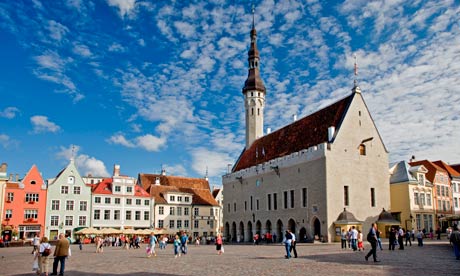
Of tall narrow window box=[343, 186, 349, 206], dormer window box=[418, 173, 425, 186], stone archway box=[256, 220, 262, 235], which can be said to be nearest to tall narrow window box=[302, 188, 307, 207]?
tall narrow window box=[343, 186, 349, 206]

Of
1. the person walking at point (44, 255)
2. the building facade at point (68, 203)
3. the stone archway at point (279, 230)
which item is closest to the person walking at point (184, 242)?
the person walking at point (44, 255)

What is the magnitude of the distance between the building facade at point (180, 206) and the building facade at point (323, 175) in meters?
14.7

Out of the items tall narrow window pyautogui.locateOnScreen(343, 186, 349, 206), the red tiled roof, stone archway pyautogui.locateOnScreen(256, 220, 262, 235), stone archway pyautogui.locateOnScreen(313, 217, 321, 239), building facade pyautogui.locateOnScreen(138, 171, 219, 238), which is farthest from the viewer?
building facade pyautogui.locateOnScreen(138, 171, 219, 238)

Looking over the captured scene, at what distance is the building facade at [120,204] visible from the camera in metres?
57.5

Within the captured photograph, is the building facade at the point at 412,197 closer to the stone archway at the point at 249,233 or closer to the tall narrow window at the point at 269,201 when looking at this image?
the tall narrow window at the point at 269,201

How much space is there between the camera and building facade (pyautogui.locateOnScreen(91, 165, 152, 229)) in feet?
189

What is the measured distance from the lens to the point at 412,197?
4706cm

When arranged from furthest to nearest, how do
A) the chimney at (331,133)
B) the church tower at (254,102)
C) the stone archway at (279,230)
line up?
the church tower at (254,102)
the stone archway at (279,230)
the chimney at (331,133)

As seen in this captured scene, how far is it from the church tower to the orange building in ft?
92.5

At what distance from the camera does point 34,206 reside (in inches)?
2062

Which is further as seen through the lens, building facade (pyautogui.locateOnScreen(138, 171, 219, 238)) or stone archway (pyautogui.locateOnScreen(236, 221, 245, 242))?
building facade (pyautogui.locateOnScreen(138, 171, 219, 238))

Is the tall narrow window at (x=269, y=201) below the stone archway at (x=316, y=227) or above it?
above

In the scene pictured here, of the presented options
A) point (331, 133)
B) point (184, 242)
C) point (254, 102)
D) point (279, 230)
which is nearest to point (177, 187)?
point (254, 102)

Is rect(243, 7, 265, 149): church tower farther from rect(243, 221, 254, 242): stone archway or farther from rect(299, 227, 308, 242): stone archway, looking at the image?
rect(299, 227, 308, 242): stone archway
